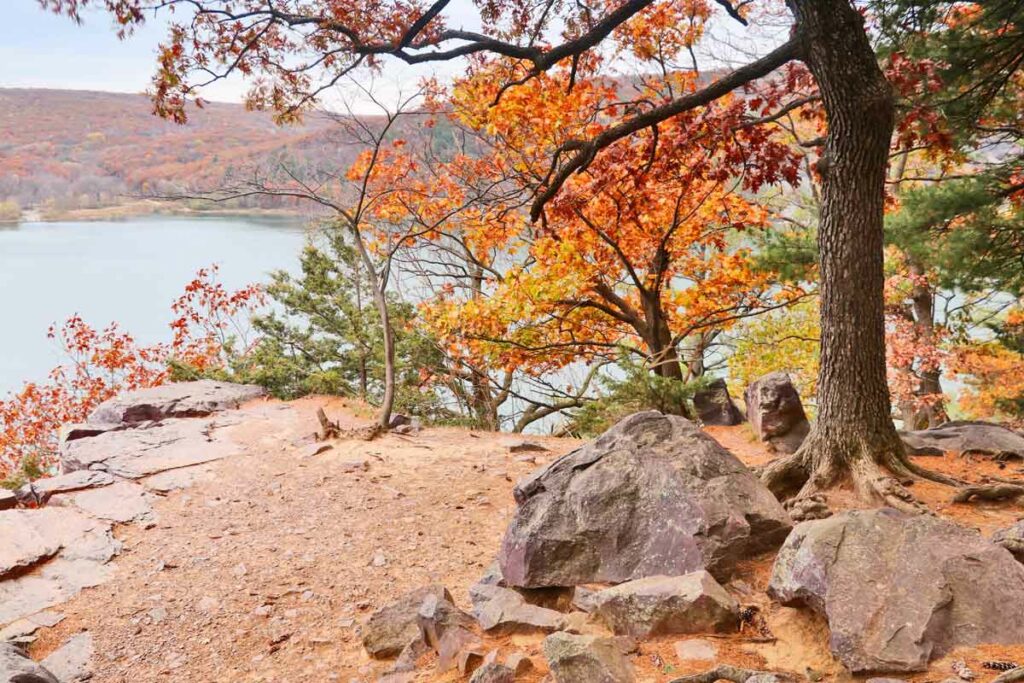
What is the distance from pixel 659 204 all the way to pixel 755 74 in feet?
14.5

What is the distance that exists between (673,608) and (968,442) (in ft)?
17.2

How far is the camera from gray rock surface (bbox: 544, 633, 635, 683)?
8.47ft

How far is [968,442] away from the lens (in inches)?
258

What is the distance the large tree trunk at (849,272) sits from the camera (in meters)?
4.23

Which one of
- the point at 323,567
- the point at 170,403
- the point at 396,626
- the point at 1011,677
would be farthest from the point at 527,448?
the point at 170,403

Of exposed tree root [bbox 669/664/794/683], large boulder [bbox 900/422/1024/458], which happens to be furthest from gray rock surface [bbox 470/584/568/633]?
large boulder [bbox 900/422/1024/458]

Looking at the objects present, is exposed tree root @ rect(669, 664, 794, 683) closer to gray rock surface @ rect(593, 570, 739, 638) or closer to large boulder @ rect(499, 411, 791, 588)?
gray rock surface @ rect(593, 570, 739, 638)

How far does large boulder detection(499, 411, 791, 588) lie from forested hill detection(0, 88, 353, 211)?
41.0 ft

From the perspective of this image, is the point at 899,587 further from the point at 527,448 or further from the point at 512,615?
the point at 527,448

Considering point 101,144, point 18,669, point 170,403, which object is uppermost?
point 101,144

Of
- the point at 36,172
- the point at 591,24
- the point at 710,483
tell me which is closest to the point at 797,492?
the point at 710,483

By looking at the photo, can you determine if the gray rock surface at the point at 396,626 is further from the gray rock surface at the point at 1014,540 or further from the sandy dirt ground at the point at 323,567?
the gray rock surface at the point at 1014,540

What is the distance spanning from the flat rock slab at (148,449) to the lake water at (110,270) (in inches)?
226

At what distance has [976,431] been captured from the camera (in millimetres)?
6773
